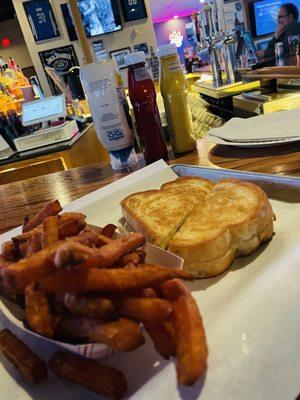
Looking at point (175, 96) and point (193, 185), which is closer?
point (193, 185)

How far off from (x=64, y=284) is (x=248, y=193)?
59 centimetres

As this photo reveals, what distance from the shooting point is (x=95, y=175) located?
1.54 metres

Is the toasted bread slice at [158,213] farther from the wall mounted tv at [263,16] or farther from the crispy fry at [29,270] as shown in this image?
the wall mounted tv at [263,16]

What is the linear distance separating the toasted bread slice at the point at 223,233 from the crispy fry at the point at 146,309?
0.27 m

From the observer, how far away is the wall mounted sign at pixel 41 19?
643 centimetres

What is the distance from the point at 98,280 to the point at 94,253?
0.04 m

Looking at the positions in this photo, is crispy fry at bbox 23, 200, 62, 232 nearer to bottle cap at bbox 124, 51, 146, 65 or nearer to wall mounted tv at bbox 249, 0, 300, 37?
bottle cap at bbox 124, 51, 146, 65

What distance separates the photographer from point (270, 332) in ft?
1.72

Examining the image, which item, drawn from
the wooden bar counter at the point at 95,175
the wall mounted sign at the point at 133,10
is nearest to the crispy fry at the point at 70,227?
the wooden bar counter at the point at 95,175

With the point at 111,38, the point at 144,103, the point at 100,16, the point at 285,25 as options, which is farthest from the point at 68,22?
the point at 144,103

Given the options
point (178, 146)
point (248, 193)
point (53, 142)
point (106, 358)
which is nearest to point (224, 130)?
point (178, 146)

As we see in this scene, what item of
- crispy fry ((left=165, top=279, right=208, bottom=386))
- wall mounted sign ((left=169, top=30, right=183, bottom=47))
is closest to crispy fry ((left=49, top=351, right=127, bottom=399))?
crispy fry ((left=165, top=279, right=208, bottom=386))

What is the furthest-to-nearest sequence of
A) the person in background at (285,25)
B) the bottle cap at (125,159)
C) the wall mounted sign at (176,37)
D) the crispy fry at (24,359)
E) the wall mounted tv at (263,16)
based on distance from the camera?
the wall mounted sign at (176,37)
the wall mounted tv at (263,16)
the person in background at (285,25)
the bottle cap at (125,159)
the crispy fry at (24,359)

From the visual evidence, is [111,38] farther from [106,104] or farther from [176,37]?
[176,37]
